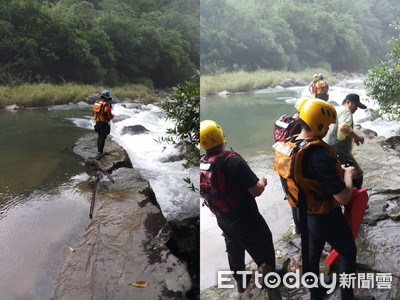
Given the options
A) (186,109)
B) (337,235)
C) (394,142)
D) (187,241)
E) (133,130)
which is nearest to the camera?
(337,235)

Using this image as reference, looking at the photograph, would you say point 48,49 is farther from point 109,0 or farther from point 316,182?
point 316,182

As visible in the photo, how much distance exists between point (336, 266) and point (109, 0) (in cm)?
2820

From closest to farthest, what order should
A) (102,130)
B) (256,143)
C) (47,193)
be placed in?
(47,193) → (256,143) → (102,130)

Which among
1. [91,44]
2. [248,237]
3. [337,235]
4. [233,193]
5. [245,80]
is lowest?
[248,237]

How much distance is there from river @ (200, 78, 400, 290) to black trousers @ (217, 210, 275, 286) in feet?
1.36

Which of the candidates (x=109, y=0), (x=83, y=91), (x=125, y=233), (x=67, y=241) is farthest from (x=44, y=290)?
(x=109, y=0)

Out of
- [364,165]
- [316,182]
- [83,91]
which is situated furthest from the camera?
[83,91]

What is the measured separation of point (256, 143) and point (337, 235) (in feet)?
9.47

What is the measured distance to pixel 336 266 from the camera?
1.92 metres

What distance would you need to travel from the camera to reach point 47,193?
3938 mm

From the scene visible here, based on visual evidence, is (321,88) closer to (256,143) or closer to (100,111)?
(256,143)

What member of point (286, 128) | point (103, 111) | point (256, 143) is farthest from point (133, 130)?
point (286, 128)

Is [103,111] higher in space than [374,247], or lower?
higher

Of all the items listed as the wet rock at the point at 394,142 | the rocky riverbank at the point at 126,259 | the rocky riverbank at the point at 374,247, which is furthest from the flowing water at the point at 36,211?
the wet rock at the point at 394,142
